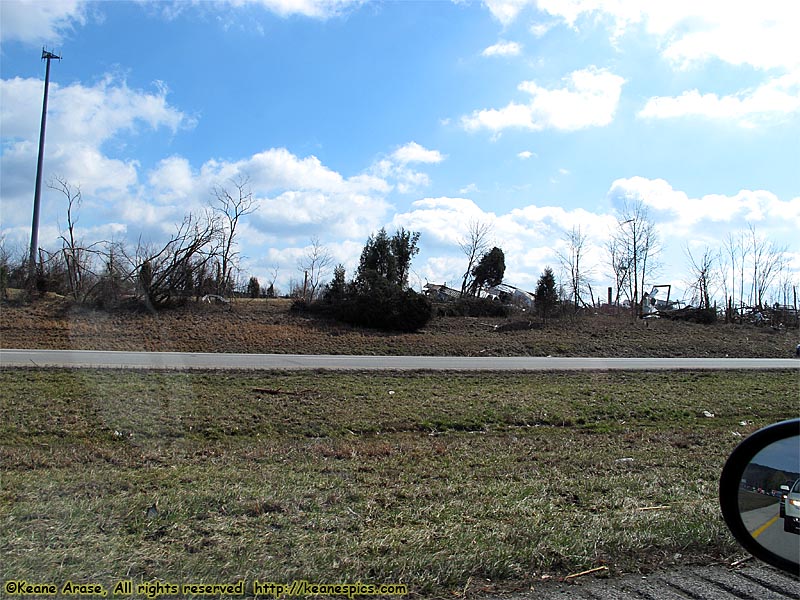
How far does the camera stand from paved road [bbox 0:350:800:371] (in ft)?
56.3

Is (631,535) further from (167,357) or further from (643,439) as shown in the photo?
(167,357)

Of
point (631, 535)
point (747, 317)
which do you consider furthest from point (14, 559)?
point (747, 317)

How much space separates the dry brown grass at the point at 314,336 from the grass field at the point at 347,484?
423 inches

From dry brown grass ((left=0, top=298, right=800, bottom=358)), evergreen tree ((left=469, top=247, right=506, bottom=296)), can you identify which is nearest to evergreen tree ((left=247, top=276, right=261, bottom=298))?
dry brown grass ((left=0, top=298, right=800, bottom=358))

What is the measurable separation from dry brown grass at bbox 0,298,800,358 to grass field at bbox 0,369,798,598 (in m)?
10.7

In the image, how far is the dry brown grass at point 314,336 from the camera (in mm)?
24359

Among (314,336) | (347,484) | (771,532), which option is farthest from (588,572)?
(314,336)

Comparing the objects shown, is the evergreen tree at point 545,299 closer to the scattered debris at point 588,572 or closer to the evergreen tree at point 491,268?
the evergreen tree at point 491,268

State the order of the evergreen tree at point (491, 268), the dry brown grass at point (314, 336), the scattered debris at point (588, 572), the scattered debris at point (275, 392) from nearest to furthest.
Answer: the scattered debris at point (588, 572)
the scattered debris at point (275, 392)
the dry brown grass at point (314, 336)
the evergreen tree at point (491, 268)

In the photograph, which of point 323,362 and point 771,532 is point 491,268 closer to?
point 323,362

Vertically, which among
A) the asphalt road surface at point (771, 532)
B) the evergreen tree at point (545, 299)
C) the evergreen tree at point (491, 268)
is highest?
the evergreen tree at point (491, 268)

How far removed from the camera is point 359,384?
1539 cm

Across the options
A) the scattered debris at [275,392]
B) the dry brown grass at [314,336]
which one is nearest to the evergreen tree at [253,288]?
the dry brown grass at [314,336]

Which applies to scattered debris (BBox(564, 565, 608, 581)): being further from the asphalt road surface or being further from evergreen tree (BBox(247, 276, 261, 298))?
evergreen tree (BBox(247, 276, 261, 298))
